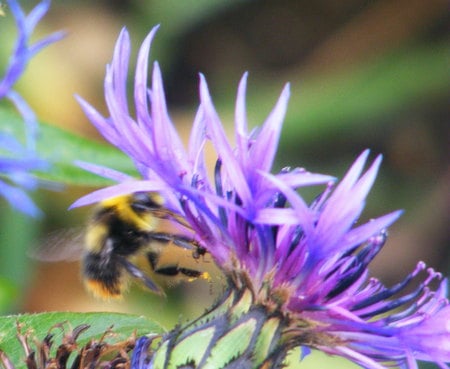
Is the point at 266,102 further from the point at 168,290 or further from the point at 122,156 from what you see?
the point at 122,156

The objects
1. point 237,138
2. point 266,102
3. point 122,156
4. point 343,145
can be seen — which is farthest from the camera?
point 343,145

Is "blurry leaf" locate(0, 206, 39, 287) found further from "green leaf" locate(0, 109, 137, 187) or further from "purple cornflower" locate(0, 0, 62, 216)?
"purple cornflower" locate(0, 0, 62, 216)

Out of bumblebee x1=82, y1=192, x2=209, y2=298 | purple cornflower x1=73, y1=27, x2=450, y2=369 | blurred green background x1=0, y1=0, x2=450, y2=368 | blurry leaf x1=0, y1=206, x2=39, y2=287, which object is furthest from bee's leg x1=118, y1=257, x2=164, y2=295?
blurred green background x1=0, y1=0, x2=450, y2=368

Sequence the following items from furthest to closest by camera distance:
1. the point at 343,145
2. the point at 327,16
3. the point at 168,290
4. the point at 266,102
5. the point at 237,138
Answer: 1. the point at 327,16
2. the point at 343,145
3. the point at 266,102
4. the point at 168,290
5. the point at 237,138

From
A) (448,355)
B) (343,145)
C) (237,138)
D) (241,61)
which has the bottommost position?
(448,355)

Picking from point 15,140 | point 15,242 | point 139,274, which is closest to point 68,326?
point 139,274

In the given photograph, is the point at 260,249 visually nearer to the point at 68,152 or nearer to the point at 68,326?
the point at 68,326

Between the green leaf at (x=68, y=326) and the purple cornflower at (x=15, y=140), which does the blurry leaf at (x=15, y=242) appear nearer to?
the purple cornflower at (x=15, y=140)

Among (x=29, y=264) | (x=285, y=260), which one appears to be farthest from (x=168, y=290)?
(x=285, y=260)
